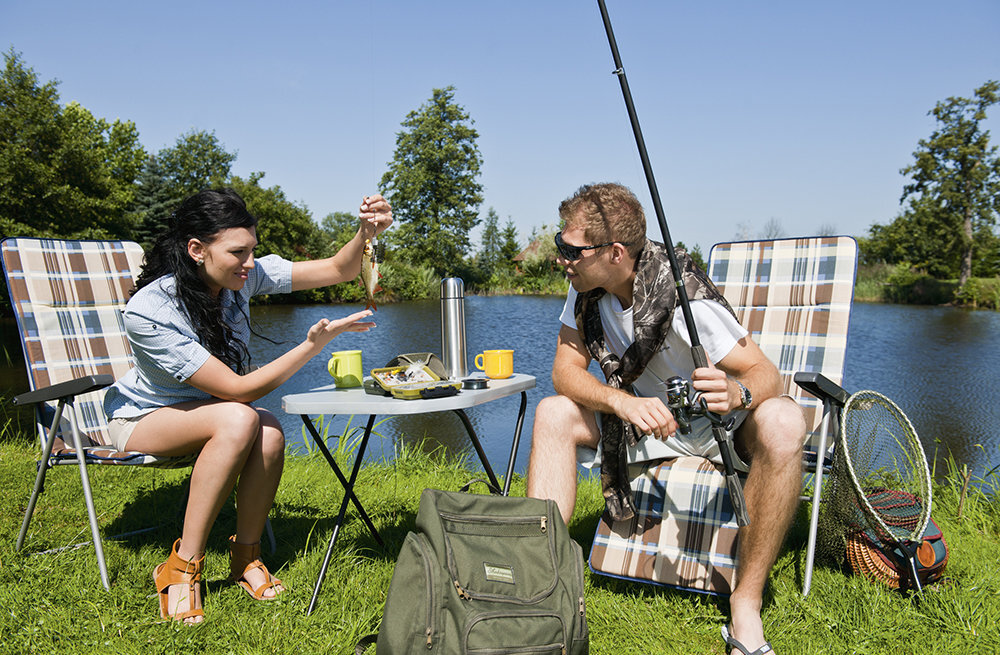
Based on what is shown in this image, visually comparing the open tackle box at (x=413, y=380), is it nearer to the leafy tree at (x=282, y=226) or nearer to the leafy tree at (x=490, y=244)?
the leafy tree at (x=282, y=226)

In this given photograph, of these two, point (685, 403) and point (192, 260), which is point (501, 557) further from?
point (192, 260)

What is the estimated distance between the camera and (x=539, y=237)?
35375mm

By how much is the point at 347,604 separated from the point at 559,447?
78 centimetres

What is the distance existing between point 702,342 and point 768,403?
25cm

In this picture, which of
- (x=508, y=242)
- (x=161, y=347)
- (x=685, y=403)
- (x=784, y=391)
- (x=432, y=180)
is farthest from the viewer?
(x=508, y=242)

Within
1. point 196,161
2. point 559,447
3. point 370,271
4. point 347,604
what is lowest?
point 347,604

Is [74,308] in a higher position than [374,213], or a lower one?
lower

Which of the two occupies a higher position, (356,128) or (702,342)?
(356,128)

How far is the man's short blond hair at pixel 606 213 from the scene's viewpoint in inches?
77.4

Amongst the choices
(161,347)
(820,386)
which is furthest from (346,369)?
(820,386)

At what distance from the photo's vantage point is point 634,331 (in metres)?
2.06

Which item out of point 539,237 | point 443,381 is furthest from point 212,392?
point 539,237

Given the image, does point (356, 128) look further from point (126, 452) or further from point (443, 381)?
point (126, 452)

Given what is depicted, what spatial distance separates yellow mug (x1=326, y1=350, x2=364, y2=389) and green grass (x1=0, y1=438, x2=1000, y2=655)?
58cm
